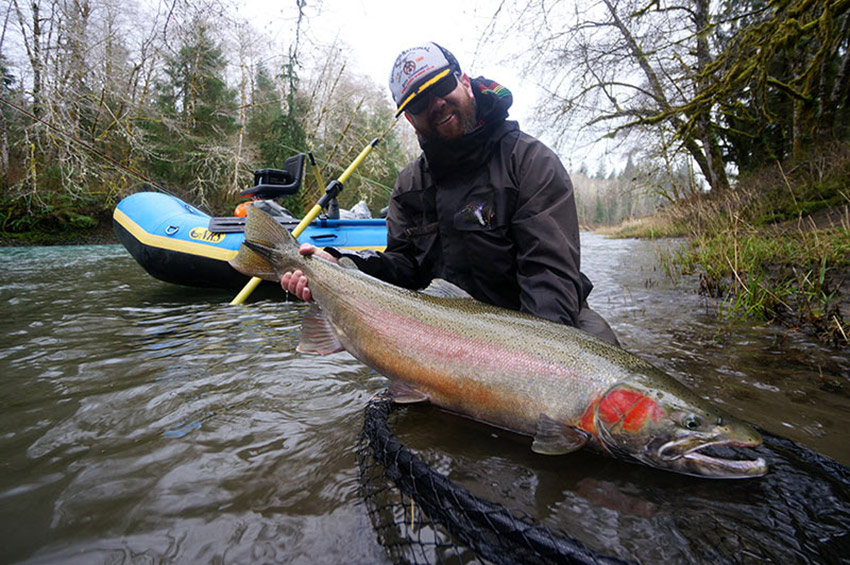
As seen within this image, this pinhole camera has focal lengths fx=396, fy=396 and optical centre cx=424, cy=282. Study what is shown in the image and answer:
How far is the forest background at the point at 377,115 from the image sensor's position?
229 inches

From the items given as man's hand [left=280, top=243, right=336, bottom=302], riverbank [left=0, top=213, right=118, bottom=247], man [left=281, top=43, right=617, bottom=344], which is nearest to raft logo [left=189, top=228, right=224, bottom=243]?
man [left=281, top=43, right=617, bottom=344]

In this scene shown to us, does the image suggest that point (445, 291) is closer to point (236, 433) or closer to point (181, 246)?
point (236, 433)

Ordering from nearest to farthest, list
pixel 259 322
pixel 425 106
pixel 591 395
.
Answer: pixel 591 395
pixel 425 106
pixel 259 322

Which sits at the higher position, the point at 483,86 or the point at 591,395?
the point at 483,86

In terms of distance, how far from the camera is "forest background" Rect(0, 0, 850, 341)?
5.82 m

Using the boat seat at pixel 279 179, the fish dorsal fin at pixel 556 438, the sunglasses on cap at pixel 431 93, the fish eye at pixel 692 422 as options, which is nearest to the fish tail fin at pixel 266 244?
the sunglasses on cap at pixel 431 93

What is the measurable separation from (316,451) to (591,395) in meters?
1.24

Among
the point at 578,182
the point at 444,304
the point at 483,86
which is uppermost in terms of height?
the point at 578,182

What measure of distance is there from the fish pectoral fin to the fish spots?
796mm

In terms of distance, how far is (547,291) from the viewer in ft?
6.95

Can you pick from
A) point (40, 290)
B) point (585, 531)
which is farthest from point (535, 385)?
point (40, 290)

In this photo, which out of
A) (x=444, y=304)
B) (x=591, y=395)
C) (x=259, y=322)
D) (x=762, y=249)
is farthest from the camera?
(x=762, y=249)

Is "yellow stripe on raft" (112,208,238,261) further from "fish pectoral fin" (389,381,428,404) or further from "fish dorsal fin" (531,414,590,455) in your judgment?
"fish dorsal fin" (531,414,590,455)

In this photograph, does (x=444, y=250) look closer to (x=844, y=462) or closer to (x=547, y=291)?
(x=547, y=291)
